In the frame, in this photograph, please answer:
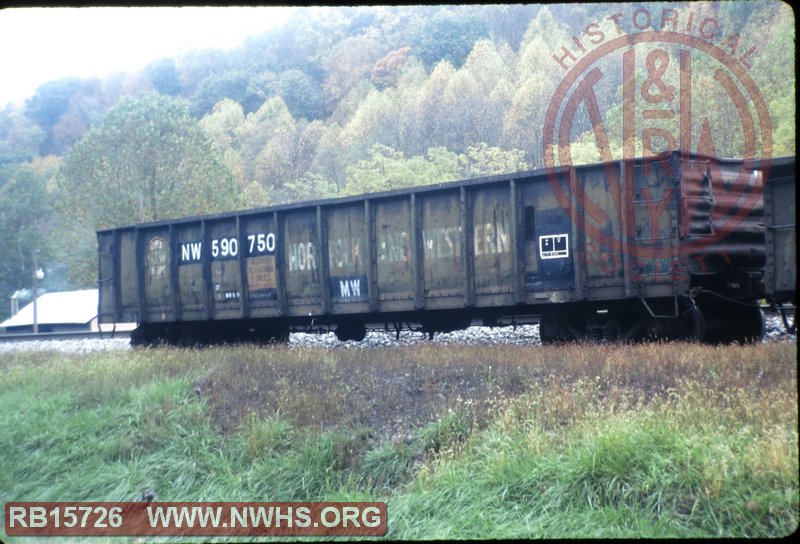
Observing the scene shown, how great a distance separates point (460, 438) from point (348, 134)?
4015 cm

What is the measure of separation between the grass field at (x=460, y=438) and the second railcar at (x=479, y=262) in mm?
1819

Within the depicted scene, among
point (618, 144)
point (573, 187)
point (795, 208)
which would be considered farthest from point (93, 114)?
point (795, 208)

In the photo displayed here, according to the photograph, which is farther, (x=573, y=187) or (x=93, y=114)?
(x=93, y=114)

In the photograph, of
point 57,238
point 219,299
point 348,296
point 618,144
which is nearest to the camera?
point 348,296

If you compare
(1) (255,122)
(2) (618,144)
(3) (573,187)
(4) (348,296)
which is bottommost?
(4) (348,296)

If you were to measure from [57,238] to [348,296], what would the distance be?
98.8ft

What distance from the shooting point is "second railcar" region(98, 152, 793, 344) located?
A: 996 centimetres

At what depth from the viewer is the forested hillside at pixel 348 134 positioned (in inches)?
1241

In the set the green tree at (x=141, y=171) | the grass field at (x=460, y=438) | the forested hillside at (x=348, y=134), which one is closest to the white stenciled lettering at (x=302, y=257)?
the grass field at (x=460, y=438)

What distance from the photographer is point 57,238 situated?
1454 inches

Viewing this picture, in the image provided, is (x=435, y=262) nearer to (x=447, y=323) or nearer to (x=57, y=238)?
(x=447, y=323)

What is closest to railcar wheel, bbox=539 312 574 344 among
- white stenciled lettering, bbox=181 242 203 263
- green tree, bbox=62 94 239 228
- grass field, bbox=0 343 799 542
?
grass field, bbox=0 343 799 542

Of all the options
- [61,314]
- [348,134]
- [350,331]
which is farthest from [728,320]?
[348,134]

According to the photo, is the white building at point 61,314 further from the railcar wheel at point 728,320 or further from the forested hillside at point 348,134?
the railcar wheel at point 728,320
